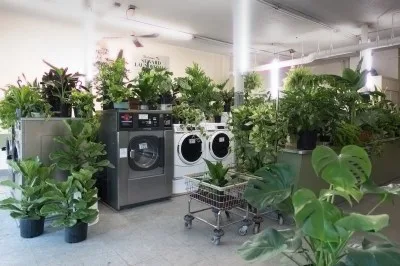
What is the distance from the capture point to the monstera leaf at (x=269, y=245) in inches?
54.7

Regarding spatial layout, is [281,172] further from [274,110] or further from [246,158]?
[246,158]

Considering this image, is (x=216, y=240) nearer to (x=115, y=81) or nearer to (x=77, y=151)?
(x=77, y=151)

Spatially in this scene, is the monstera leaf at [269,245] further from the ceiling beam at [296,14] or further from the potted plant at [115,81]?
the ceiling beam at [296,14]

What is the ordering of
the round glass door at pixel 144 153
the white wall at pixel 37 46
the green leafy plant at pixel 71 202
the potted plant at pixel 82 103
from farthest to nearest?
the white wall at pixel 37 46 → the round glass door at pixel 144 153 → the potted plant at pixel 82 103 → the green leafy plant at pixel 71 202

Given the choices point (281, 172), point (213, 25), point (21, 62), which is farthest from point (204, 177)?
point (21, 62)

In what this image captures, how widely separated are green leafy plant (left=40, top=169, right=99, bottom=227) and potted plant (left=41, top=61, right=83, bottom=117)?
1008 millimetres

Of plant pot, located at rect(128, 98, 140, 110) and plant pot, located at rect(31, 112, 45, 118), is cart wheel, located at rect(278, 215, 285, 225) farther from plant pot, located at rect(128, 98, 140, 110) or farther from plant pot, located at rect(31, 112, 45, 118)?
plant pot, located at rect(31, 112, 45, 118)

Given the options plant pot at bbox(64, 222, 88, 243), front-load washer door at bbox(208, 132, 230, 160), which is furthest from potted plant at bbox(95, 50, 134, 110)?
front-load washer door at bbox(208, 132, 230, 160)

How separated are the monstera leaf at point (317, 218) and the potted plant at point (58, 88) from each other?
9.55 ft

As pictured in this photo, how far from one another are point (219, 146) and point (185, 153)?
732mm

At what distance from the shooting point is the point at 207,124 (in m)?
4.55

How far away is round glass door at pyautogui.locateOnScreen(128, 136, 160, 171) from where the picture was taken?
358cm

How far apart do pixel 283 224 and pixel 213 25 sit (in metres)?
4.47

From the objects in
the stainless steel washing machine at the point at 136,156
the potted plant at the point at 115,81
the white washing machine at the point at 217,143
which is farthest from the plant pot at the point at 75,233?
the white washing machine at the point at 217,143
